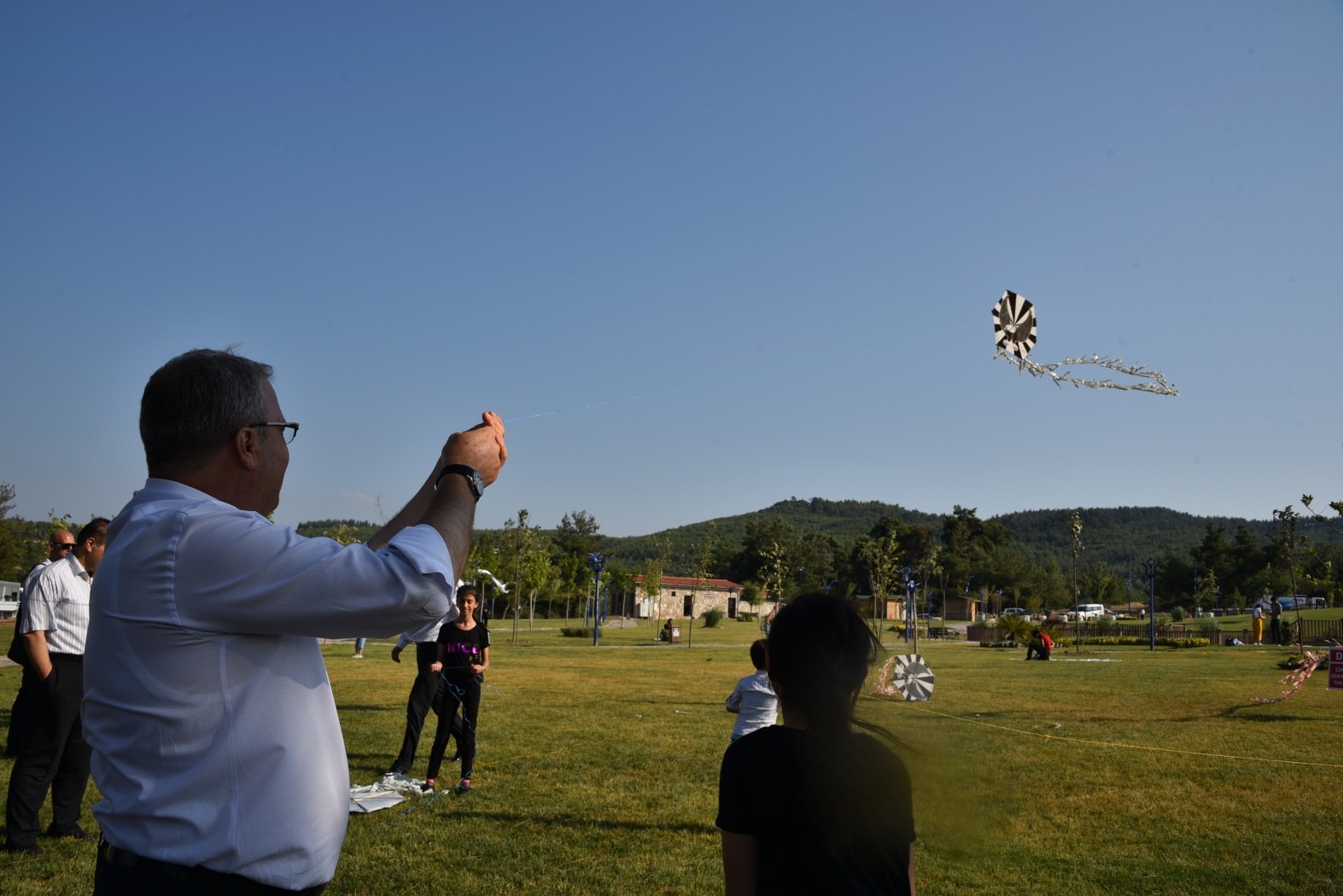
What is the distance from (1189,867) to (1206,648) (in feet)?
127

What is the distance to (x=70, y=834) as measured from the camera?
7.46 meters

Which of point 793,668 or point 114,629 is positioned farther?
point 793,668

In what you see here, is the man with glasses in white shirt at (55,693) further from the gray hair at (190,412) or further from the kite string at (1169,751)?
the kite string at (1169,751)

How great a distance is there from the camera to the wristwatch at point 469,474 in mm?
2324

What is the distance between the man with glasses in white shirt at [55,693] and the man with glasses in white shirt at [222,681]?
5.89 metres

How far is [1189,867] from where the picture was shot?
7199mm

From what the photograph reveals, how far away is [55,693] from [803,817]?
22.9ft

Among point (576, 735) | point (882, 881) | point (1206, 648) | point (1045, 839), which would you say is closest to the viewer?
point (882, 881)

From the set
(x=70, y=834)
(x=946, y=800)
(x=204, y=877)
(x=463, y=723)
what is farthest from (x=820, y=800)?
(x=463, y=723)

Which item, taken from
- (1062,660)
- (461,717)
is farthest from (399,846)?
(1062,660)

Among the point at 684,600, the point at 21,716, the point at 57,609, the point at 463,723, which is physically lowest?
the point at 684,600

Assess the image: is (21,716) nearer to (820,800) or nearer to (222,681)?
(222,681)

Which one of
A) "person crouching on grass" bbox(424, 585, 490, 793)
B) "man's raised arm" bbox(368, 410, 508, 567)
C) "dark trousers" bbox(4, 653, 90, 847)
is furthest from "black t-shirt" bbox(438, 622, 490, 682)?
"man's raised arm" bbox(368, 410, 508, 567)

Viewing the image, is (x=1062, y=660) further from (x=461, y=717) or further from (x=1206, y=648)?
(x=461, y=717)
